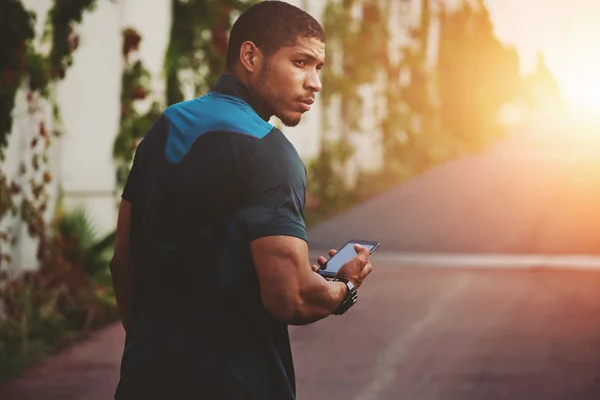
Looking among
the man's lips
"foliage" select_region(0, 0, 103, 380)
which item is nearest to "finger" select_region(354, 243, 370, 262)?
the man's lips

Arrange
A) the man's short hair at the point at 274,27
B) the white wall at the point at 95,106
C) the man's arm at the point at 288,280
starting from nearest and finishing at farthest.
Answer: the man's arm at the point at 288,280, the man's short hair at the point at 274,27, the white wall at the point at 95,106

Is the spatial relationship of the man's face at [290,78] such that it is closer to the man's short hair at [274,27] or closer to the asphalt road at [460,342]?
the man's short hair at [274,27]

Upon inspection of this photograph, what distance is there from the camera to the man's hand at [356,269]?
2.65m

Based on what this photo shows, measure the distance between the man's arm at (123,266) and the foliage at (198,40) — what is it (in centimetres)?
917

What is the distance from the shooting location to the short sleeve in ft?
7.45

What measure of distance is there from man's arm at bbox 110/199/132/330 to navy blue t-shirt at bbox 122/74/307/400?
7.0 inches

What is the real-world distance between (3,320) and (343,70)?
14.3m

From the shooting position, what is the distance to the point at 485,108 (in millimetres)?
39250

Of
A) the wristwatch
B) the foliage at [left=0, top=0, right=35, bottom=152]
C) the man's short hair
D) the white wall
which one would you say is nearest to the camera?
the man's short hair

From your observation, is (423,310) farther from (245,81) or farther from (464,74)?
(464,74)

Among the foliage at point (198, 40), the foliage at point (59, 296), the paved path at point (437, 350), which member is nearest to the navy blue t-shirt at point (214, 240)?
the paved path at point (437, 350)

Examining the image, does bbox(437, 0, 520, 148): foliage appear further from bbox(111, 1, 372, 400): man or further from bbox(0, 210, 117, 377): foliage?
bbox(111, 1, 372, 400): man

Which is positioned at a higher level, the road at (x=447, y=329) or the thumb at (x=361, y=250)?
the thumb at (x=361, y=250)

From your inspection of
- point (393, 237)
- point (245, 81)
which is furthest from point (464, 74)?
point (245, 81)
